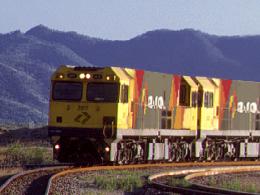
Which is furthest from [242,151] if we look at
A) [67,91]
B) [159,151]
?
[67,91]

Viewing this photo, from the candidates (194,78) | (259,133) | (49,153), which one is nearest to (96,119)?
(194,78)

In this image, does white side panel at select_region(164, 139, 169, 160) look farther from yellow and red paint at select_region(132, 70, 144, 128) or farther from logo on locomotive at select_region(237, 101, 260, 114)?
logo on locomotive at select_region(237, 101, 260, 114)

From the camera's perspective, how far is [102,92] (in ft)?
92.8

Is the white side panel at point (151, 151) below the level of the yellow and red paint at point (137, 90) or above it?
below

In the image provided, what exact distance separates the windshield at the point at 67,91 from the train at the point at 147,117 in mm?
32

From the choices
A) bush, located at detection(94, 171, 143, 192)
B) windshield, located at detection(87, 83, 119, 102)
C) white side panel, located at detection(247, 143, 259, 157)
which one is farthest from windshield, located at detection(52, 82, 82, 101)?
white side panel, located at detection(247, 143, 259, 157)

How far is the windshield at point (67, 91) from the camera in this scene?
28.5 m

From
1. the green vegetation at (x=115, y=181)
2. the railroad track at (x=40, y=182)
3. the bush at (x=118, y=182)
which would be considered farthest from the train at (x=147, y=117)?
the bush at (x=118, y=182)

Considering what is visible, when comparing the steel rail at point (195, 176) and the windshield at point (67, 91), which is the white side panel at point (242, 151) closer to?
the steel rail at point (195, 176)

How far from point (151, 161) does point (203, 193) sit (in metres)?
13.3

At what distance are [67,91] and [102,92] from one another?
1218 millimetres

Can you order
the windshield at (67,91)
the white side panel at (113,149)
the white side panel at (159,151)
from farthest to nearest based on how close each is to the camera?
the white side panel at (159,151)
the windshield at (67,91)
the white side panel at (113,149)

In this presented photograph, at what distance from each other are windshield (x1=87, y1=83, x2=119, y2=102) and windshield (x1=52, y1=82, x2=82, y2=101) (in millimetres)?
Result: 367

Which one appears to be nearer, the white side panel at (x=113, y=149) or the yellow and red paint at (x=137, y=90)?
the white side panel at (x=113, y=149)
